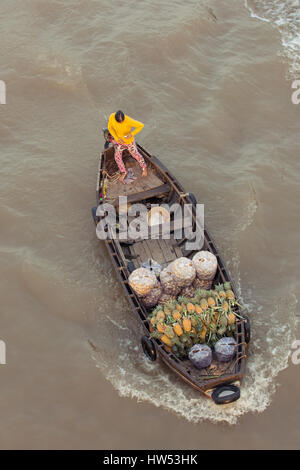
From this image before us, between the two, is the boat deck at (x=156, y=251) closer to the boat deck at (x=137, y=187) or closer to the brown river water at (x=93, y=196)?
the brown river water at (x=93, y=196)

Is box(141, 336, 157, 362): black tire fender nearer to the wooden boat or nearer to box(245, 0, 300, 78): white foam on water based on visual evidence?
the wooden boat

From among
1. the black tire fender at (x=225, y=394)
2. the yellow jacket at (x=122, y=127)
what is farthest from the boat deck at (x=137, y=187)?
the black tire fender at (x=225, y=394)

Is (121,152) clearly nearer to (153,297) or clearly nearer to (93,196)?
(93,196)

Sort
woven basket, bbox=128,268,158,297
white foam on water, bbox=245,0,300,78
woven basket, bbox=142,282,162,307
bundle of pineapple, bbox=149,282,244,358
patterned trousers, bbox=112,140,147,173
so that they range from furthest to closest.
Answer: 1. white foam on water, bbox=245,0,300,78
2. patterned trousers, bbox=112,140,147,173
3. woven basket, bbox=142,282,162,307
4. woven basket, bbox=128,268,158,297
5. bundle of pineapple, bbox=149,282,244,358

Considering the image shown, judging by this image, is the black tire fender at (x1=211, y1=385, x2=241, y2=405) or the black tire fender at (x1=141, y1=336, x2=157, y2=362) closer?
the black tire fender at (x1=211, y1=385, x2=241, y2=405)

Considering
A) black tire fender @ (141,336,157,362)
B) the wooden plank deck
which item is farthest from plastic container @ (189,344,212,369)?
the wooden plank deck

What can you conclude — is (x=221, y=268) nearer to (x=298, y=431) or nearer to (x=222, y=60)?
(x=298, y=431)
